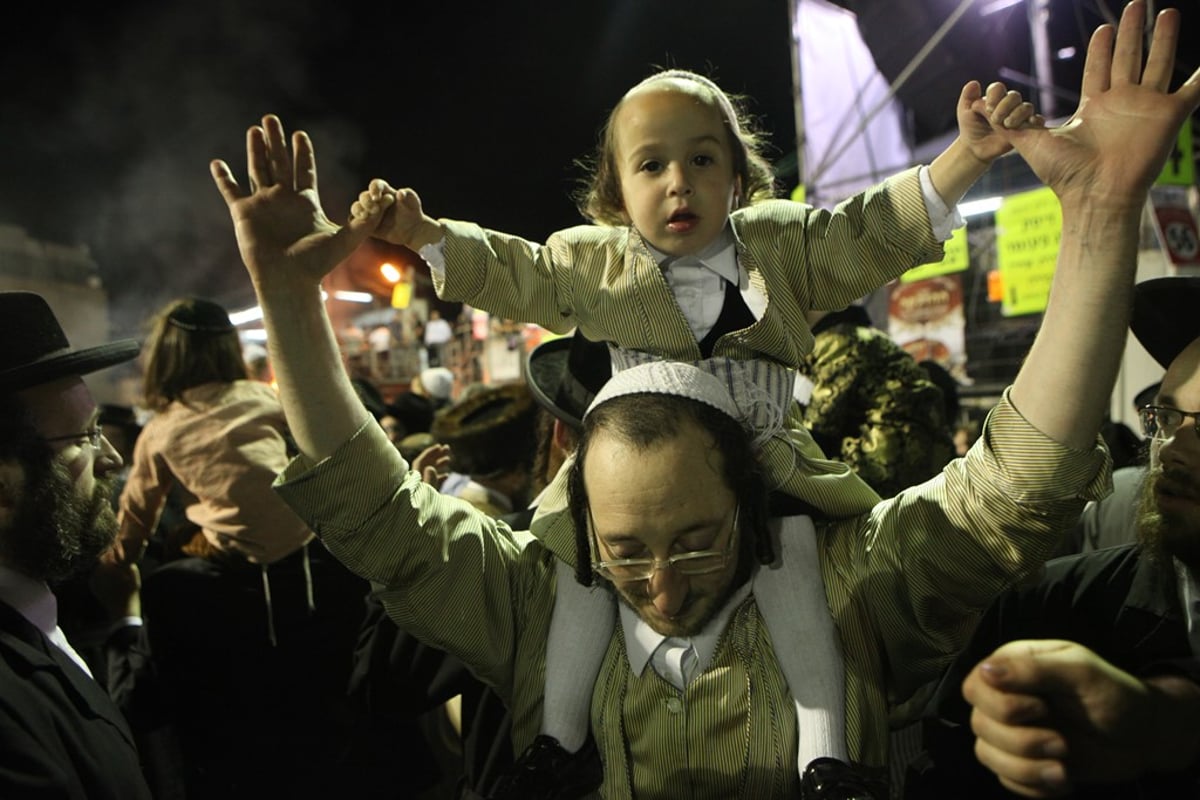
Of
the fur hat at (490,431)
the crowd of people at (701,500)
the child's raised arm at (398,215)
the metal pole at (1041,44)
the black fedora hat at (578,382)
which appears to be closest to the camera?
the crowd of people at (701,500)

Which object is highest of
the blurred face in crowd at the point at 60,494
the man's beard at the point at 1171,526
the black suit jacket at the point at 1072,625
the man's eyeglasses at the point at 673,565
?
the blurred face in crowd at the point at 60,494

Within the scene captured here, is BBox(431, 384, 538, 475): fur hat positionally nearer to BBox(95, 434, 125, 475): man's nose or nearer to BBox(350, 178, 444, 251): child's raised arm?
BBox(95, 434, 125, 475): man's nose

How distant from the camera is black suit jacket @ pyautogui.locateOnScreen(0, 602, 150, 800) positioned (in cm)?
147

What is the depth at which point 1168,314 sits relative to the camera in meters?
1.96

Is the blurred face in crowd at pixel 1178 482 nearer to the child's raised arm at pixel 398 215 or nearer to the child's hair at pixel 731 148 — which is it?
the child's hair at pixel 731 148

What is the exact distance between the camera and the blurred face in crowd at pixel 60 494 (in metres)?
1.92

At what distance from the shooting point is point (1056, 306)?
1.43 metres

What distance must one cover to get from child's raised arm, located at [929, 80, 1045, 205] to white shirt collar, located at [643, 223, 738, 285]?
0.48 meters

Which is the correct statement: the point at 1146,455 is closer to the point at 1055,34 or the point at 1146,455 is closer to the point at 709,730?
the point at 709,730

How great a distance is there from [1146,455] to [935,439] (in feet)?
2.74

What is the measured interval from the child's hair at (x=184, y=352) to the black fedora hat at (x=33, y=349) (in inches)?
43.8

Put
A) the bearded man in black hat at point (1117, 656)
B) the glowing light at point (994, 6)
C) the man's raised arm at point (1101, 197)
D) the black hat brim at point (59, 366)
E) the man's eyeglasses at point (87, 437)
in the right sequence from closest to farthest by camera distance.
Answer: the bearded man in black hat at point (1117, 656) → the man's raised arm at point (1101, 197) → the black hat brim at point (59, 366) → the man's eyeglasses at point (87, 437) → the glowing light at point (994, 6)

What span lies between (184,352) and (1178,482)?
10.2ft

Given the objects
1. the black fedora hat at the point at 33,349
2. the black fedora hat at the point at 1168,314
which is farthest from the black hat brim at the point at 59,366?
the black fedora hat at the point at 1168,314
